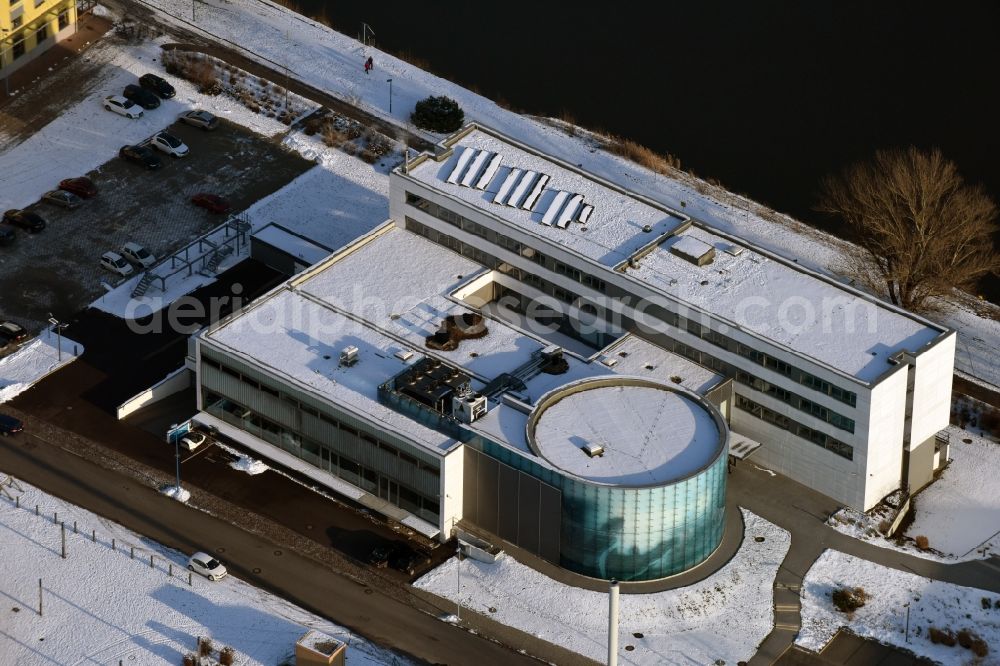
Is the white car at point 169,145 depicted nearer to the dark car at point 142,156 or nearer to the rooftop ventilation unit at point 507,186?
the dark car at point 142,156

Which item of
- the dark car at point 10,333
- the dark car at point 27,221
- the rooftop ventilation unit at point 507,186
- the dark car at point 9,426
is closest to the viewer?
the dark car at point 9,426

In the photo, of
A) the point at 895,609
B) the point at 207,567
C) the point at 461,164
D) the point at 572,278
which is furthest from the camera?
the point at 461,164

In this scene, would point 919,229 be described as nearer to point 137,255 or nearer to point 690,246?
point 690,246

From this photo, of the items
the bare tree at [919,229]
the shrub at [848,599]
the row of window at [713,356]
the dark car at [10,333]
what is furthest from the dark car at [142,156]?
the shrub at [848,599]

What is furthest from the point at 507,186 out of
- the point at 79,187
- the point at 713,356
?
the point at 79,187

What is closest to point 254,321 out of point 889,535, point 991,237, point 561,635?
point 561,635

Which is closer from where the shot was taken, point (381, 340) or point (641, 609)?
point (641, 609)
